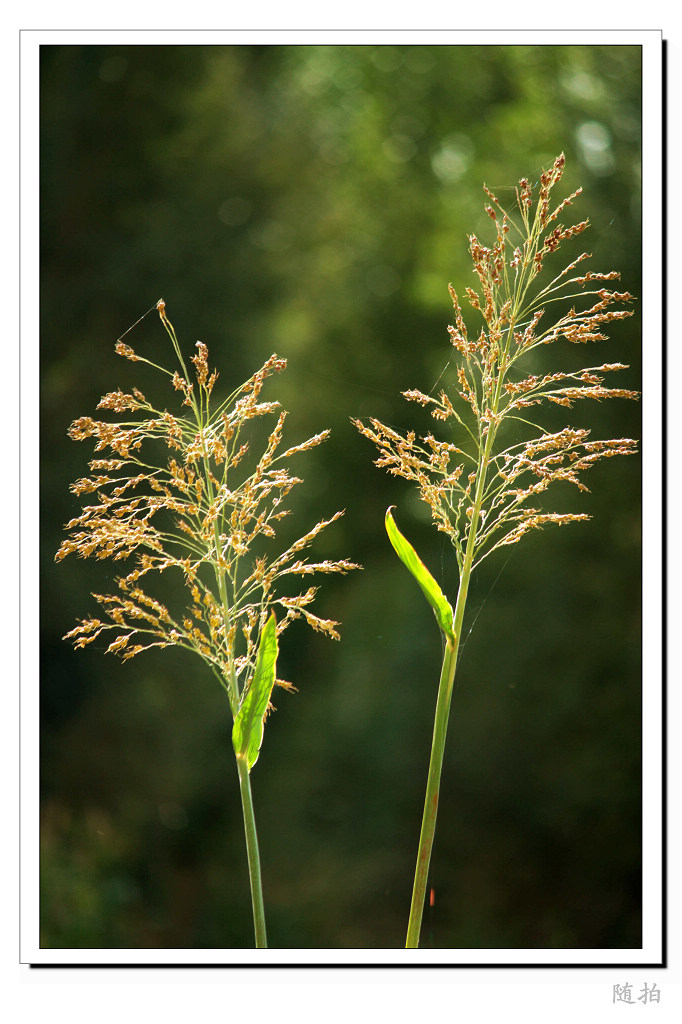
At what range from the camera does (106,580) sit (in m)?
1.14

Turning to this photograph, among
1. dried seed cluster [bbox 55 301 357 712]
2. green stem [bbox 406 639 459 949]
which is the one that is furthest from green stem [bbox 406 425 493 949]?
dried seed cluster [bbox 55 301 357 712]

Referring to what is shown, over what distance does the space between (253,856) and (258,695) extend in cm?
27

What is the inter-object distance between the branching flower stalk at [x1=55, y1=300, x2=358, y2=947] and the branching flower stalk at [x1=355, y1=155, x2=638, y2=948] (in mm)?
170

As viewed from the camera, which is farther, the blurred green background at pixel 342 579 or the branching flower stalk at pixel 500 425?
the blurred green background at pixel 342 579

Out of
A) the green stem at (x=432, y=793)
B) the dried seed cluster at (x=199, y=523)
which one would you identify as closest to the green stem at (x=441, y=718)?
the green stem at (x=432, y=793)

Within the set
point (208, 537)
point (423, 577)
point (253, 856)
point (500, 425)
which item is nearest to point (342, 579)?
point (423, 577)

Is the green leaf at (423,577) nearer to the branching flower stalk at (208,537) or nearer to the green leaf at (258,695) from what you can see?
the branching flower stalk at (208,537)

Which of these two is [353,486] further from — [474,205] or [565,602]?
[474,205]

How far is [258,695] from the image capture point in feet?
3.48

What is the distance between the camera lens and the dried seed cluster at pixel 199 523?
1031mm

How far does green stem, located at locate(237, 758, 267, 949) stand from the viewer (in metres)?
1.09

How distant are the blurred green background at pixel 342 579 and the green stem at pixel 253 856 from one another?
5cm
